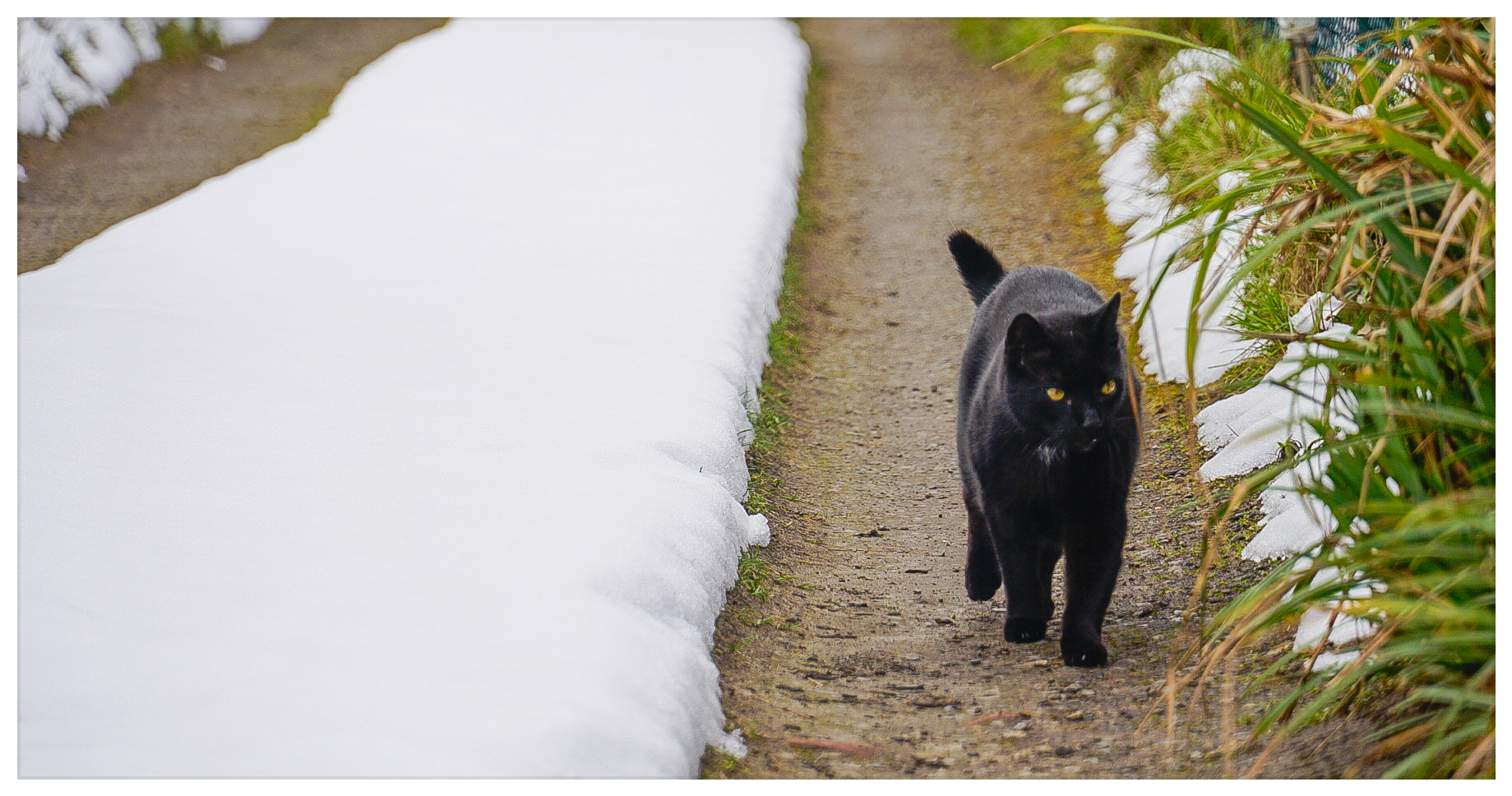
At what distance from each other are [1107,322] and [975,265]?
49.3 inches

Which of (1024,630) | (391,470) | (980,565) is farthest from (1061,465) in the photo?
(391,470)

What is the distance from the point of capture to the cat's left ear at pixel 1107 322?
3.14 m

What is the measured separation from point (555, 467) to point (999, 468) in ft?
5.17

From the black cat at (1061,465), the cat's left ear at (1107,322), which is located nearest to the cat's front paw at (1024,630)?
the black cat at (1061,465)

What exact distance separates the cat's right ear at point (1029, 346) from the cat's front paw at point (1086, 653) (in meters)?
0.81

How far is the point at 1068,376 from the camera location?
3.15 m

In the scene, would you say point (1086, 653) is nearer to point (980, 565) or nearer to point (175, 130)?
point (980, 565)

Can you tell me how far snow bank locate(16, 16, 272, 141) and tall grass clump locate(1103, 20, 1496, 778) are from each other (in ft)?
32.8

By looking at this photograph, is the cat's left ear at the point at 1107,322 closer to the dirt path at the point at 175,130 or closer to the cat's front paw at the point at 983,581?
the cat's front paw at the point at 983,581

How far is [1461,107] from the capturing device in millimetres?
2473

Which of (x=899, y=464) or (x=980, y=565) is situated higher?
(x=980, y=565)

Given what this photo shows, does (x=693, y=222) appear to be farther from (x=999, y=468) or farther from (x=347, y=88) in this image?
(x=347, y=88)

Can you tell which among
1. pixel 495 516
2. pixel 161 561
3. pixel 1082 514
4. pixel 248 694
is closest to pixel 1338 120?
pixel 1082 514

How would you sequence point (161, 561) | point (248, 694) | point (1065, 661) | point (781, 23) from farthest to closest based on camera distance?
1. point (781, 23)
2. point (1065, 661)
3. point (161, 561)
4. point (248, 694)
